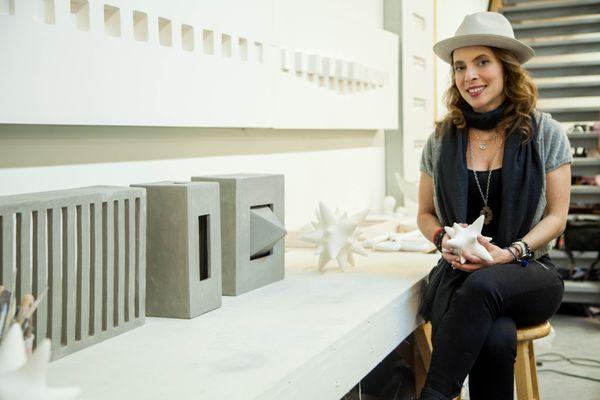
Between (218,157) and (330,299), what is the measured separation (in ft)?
2.49

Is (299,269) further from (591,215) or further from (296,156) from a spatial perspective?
(591,215)

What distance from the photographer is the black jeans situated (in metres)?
1.72

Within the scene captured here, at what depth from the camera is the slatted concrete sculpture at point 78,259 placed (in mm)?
1126

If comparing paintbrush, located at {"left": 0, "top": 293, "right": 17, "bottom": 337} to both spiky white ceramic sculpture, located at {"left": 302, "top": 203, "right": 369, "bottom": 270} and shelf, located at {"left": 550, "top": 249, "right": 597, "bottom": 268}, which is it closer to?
spiky white ceramic sculpture, located at {"left": 302, "top": 203, "right": 369, "bottom": 270}

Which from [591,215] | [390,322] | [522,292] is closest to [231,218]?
[390,322]

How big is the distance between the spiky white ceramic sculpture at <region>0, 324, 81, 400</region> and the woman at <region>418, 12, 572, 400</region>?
111cm

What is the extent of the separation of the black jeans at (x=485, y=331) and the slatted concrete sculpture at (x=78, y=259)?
2.34 ft

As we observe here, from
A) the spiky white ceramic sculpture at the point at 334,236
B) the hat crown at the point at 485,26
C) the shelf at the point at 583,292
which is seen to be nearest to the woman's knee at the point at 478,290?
the spiky white ceramic sculpture at the point at 334,236

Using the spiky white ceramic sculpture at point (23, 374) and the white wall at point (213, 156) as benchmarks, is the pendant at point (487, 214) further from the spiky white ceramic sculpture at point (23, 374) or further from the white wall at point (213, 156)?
the spiky white ceramic sculpture at point (23, 374)

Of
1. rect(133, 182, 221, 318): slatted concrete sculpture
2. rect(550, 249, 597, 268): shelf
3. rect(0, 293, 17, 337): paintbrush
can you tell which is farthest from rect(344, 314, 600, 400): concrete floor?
rect(0, 293, 17, 337): paintbrush

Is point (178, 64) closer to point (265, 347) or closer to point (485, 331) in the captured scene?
point (265, 347)

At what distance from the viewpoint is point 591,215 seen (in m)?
4.62

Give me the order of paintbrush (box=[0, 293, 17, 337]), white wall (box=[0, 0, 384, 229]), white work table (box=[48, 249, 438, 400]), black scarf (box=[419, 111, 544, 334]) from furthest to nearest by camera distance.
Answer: black scarf (box=[419, 111, 544, 334]) < white wall (box=[0, 0, 384, 229]) < white work table (box=[48, 249, 438, 400]) < paintbrush (box=[0, 293, 17, 337])

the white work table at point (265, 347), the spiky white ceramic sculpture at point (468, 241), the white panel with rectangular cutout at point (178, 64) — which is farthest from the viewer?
the spiky white ceramic sculpture at point (468, 241)
